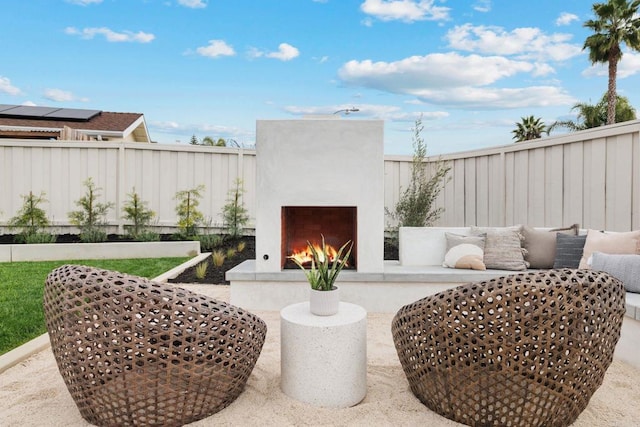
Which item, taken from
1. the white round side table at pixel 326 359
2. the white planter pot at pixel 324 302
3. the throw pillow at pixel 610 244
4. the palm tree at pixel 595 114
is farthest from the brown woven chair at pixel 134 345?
the palm tree at pixel 595 114

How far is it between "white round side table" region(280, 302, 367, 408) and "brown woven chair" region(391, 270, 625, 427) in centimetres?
36

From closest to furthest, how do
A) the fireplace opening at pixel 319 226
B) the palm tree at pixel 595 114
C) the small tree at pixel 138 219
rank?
the fireplace opening at pixel 319 226 < the small tree at pixel 138 219 < the palm tree at pixel 595 114

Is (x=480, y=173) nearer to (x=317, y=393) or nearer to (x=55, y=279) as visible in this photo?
(x=317, y=393)

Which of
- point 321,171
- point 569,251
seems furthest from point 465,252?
point 321,171

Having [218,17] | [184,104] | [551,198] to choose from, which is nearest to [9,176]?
[184,104]

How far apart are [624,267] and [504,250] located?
45.7 inches

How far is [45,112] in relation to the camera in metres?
11.5

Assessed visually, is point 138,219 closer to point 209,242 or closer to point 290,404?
point 209,242

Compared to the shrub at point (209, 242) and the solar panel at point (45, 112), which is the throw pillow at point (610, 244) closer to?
the shrub at point (209, 242)

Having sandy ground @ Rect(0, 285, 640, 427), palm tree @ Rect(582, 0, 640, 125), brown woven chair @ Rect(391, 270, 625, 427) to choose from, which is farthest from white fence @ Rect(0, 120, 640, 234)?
palm tree @ Rect(582, 0, 640, 125)

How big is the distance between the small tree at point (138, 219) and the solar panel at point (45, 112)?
18.5ft

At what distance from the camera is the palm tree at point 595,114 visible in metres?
15.6

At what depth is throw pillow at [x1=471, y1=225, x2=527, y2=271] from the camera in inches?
163

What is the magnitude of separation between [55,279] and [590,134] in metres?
5.70
